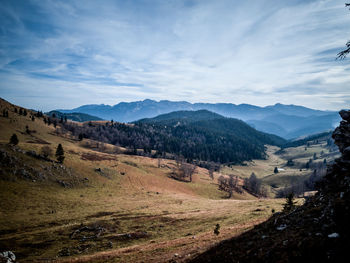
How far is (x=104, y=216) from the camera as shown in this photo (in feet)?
158

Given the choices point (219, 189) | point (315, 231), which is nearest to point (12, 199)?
point (315, 231)

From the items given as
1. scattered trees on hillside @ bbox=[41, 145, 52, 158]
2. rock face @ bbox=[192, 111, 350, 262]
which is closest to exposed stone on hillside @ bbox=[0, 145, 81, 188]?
scattered trees on hillside @ bbox=[41, 145, 52, 158]

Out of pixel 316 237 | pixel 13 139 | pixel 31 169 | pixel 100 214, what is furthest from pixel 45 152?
pixel 316 237

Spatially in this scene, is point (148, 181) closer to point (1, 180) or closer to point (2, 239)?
point (1, 180)

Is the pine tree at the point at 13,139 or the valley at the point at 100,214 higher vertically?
the pine tree at the point at 13,139

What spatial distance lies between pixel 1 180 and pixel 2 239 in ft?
125

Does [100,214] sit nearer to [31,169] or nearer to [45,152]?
[31,169]

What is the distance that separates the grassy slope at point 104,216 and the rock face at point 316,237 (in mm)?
6703

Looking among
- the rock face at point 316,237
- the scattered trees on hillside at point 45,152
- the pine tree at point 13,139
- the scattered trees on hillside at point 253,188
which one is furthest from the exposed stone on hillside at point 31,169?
the scattered trees on hillside at point 253,188

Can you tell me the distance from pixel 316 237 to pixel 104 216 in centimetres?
4993

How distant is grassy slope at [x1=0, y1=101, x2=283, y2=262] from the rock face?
22.0ft

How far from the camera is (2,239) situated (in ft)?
106

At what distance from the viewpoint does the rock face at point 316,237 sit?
30.3ft

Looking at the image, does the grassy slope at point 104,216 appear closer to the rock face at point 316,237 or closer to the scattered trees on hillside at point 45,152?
the scattered trees on hillside at point 45,152
